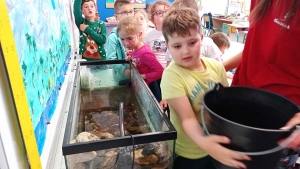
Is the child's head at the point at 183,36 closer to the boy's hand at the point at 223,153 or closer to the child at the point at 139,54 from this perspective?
the boy's hand at the point at 223,153

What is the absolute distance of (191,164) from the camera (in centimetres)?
92

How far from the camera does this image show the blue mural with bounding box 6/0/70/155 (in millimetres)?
744

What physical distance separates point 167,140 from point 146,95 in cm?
50

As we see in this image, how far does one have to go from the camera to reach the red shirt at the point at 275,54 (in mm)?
691

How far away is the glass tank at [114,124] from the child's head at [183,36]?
Result: 25 centimetres

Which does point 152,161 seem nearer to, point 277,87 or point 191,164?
point 191,164

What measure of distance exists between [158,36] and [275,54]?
52.7 inches

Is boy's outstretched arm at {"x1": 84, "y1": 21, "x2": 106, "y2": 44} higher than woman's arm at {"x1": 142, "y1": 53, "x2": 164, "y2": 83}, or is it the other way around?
boy's outstretched arm at {"x1": 84, "y1": 21, "x2": 106, "y2": 44}

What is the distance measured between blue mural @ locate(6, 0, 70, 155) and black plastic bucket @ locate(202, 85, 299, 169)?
24.2 inches

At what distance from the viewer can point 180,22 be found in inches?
32.5

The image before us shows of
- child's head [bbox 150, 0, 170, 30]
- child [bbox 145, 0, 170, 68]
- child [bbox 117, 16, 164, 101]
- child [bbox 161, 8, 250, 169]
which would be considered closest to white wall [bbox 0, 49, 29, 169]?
child [bbox 161, 8, 250, 169]

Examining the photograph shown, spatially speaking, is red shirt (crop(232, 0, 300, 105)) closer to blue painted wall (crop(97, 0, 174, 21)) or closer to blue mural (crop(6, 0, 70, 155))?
blue mural (crop(6, 0, 70, 155))

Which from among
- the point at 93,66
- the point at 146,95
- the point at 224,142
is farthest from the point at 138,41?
the point at 224,142

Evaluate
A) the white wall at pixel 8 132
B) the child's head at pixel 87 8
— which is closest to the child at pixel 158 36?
the child's head at pixel 87 8
